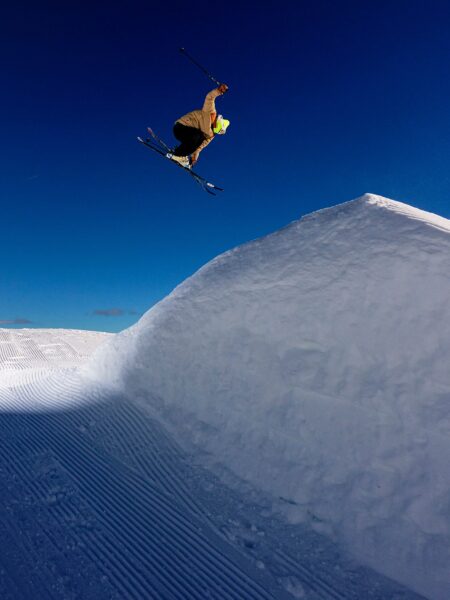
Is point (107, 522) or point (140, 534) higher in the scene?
point (107, 522)

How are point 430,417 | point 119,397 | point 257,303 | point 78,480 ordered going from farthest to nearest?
point 119,397
point 257,303
point 78,480
point 430,417

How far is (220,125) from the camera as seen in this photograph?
8.62 metres

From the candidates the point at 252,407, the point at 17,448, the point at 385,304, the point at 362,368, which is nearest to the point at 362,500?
the point at 362,368

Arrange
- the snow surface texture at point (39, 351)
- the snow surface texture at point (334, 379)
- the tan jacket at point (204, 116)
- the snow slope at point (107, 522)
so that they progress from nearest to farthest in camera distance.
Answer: the snow slope at point (107, 522) → the snow surface texture at point (334, 379) → the tan jacket at point (204, 116) → the snow surface texture at point (39, 351)

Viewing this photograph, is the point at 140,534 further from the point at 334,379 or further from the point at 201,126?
the point at 201,126

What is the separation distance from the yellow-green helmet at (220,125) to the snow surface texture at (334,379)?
3.53 metres

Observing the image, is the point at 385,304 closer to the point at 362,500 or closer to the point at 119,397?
the point at 362,500

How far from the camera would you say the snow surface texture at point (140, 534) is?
4.35 metres

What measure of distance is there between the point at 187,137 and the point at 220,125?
84 cm

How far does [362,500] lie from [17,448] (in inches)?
259

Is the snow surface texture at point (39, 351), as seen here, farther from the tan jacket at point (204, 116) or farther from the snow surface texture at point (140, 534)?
the tan jacket at point (204, 116)

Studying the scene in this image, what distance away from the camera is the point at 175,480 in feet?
22.1

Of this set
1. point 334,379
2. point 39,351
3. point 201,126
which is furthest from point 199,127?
point 39,351

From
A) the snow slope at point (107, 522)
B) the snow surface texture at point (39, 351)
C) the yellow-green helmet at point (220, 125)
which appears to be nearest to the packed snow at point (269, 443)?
the snow slope at point (107, 522)
